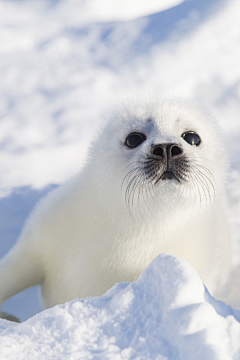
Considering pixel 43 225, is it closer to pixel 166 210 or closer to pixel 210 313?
pixel 166 210

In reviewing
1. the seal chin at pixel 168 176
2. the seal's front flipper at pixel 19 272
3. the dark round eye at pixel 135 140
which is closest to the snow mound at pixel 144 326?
the seal chin at pixel 168 176

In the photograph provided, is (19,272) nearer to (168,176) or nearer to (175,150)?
(168,176)

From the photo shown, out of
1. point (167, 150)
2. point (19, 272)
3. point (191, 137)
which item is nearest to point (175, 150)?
point (167, 150)

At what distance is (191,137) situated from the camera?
3146 millimetres

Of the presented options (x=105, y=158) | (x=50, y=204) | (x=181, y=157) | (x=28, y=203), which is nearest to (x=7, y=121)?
(x=28, y=203)

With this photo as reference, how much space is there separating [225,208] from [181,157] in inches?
59.7

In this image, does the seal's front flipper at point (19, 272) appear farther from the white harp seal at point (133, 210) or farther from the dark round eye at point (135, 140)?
the dark round eye at point (135, 140)

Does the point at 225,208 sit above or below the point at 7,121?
below

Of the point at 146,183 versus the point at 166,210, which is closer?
the point at 146,183

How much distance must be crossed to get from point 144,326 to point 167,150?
1.22m

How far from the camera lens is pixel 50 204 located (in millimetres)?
3809

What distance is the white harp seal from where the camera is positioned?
2932mm

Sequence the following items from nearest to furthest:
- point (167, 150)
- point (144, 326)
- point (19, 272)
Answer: point (144, 326) → point (167, 150) → point (19, 272)

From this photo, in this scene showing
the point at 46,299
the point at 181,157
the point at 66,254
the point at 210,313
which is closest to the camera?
the point at 210,313
